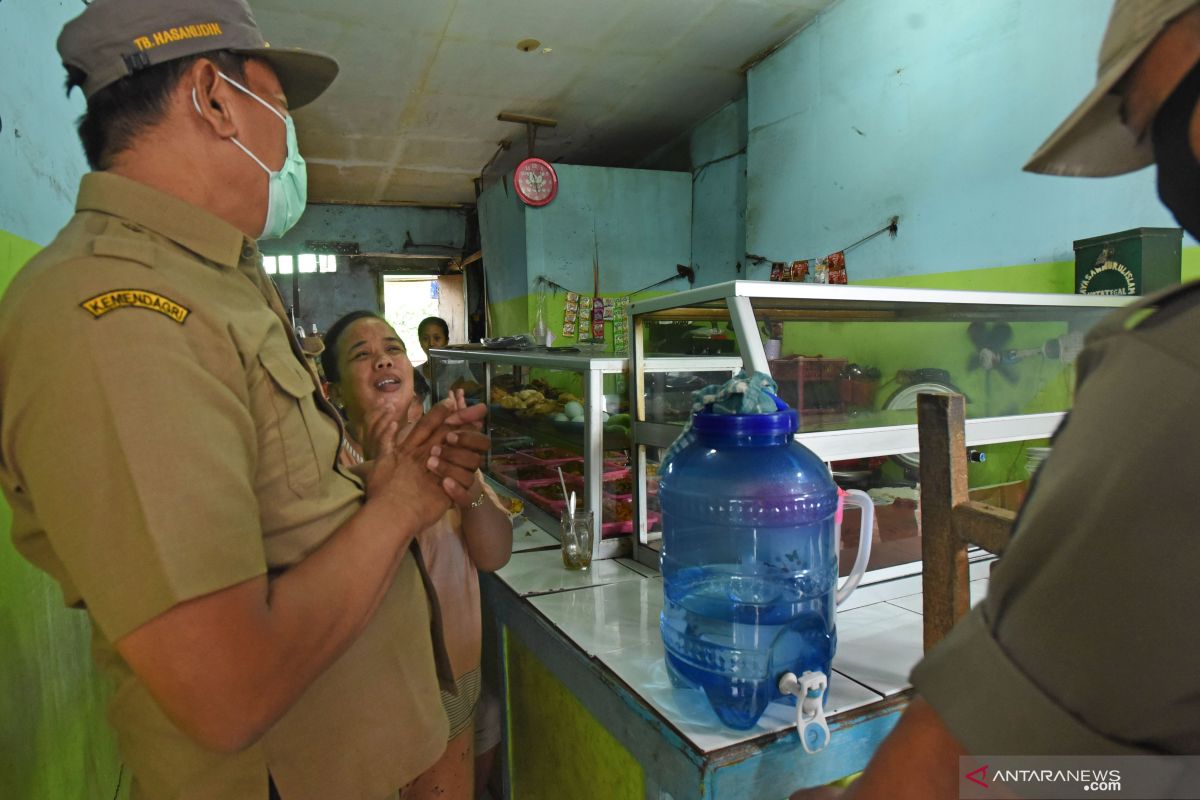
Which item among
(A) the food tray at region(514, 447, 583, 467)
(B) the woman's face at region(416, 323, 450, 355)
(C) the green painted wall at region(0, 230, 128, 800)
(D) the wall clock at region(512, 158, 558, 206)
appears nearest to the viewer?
(C) the green painted wall at region(0, 230, 128, 800)

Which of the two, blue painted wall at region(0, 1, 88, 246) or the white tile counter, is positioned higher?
blue painted wall at region(0, 1, 88, 246)

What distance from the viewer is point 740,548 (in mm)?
1599

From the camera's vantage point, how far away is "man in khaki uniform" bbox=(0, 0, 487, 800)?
681mm

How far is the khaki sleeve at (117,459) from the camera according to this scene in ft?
2.21

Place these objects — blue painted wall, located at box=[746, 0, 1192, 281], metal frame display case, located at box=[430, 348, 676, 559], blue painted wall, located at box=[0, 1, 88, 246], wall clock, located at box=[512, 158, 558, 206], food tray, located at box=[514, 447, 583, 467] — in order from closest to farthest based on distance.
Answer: blue painted wall, located at box=[0, 1, 88, 246]
metal frame display case, located at box=[430, 348, 676, 559]
food tray, located at box=[514, 447, 583, 467]
blue painted wall, located at box=[746, 0, 1192, 281]
wall clock, located at box=[512, 158, 558, 206]

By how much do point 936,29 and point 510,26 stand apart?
284 cm

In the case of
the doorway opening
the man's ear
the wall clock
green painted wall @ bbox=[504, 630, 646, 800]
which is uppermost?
the wall clock

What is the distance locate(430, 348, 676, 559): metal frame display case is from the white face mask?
1.20m

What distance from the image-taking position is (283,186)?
3.73 ft

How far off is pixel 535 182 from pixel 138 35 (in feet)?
20.1

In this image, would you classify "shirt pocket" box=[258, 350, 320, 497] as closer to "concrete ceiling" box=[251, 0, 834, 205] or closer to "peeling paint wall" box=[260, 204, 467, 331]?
"concrete ceiling" box=[251, 0, 834, 205]

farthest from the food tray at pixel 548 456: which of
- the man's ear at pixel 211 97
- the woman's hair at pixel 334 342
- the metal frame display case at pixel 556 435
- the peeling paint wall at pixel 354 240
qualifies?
the peeling paint wall at pixel 354 240

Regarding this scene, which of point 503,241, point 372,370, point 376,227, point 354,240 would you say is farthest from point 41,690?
point 376,227

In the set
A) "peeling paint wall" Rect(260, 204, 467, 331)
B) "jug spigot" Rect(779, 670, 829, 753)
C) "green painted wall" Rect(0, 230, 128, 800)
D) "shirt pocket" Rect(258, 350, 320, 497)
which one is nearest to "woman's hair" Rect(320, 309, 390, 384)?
"green painted wall" Rect(0, 230, 128, 800)
